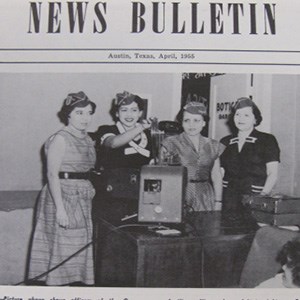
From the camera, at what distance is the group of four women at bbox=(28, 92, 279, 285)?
1.19 metres

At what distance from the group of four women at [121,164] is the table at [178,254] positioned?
0.09 meters

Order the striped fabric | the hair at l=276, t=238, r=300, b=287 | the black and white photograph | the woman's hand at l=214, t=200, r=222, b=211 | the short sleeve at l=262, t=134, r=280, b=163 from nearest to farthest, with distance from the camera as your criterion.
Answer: the hair at l=276, t=238, r=300, b=287
the black and white photograph
the striped fabric
the short sleeve at l=262, t=134, r=280, b=163
the woman's hand at l=214, t=200, r=222, b=211

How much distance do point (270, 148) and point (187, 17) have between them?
48cm

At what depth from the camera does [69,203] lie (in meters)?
1.19

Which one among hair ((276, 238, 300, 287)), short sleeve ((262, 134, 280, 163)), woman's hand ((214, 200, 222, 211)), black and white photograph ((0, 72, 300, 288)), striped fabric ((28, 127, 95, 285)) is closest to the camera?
hair ((276, 238, 300, 287))

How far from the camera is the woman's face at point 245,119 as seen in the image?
1.30m

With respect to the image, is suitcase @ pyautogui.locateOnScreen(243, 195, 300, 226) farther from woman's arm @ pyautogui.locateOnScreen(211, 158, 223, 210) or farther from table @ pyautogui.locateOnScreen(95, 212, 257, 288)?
woman's arm @ pyautogui.locateOnScreen(211, 158, 223, 210)

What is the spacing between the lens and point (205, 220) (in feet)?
3.95

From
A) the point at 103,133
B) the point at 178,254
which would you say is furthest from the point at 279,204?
the point at 103,133

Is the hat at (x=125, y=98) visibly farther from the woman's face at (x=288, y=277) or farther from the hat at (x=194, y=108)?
the woman's face at (x=288, y=277)

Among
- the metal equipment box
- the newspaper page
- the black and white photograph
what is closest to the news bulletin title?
the newspaper page

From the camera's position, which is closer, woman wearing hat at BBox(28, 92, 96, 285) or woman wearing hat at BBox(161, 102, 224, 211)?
woman wearing hat at BBox(28, 92, 96, 285)

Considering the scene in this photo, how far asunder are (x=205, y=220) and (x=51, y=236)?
435 mm

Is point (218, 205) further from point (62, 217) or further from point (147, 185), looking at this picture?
point (62, 217)
